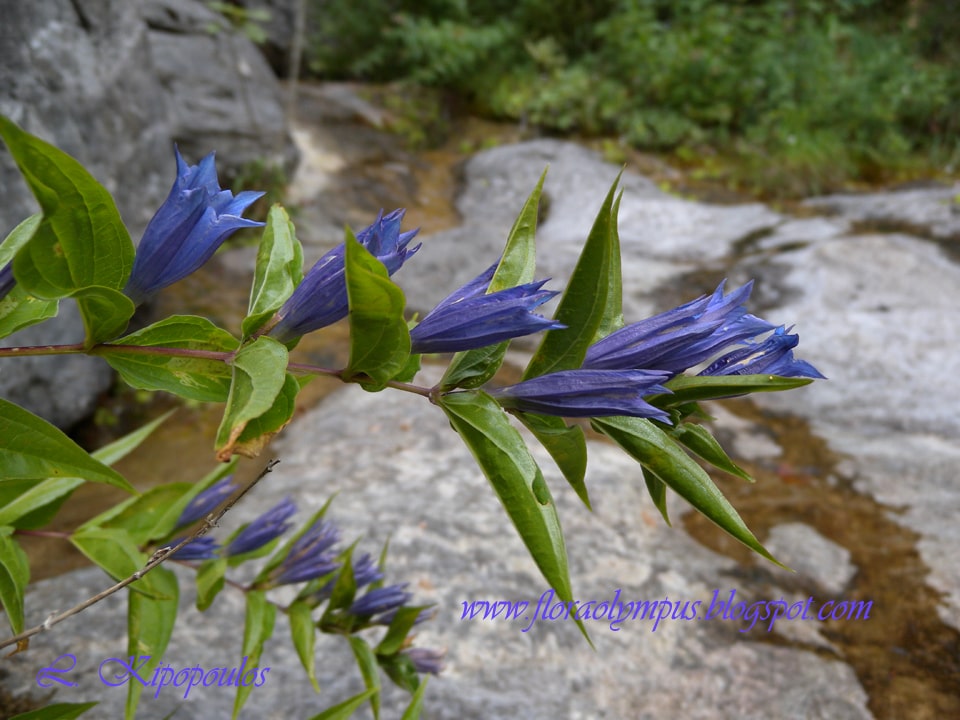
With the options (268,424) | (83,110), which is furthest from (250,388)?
(83,110)

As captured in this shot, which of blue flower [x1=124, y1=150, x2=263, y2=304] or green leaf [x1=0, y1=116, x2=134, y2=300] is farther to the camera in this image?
blue flower [x1=124, y1=150, x2=263, y2=304]

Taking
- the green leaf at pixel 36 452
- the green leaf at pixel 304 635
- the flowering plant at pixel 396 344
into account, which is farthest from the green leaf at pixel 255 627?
the green leaf at pixel 36 452

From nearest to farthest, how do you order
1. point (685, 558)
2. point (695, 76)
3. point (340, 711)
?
point (340, 711), point (685, 558), point (695, 76)

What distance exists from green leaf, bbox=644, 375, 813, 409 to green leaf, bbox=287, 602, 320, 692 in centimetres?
73

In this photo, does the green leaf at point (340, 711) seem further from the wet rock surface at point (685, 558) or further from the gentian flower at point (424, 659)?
the wet rock surface at point (685, 558)

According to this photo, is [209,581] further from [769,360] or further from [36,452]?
[769,360]

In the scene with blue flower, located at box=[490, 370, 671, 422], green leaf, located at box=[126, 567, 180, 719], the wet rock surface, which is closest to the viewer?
blue flower, located at box=[490, 370, 671, 422]

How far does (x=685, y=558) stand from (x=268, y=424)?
1998mm

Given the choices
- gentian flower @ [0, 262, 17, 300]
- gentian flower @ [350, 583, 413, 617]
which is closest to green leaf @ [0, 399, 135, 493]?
gentian flower @ [0, 262, 17, 300]

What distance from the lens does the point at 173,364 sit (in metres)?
0.69

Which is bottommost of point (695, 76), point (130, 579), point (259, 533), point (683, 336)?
point (695, 76)

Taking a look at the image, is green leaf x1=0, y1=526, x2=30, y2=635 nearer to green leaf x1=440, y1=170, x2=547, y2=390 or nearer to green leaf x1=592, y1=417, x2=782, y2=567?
green leaf x1=440, y1=170, x2=547, y2=390

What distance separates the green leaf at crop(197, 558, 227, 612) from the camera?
115 centimetres

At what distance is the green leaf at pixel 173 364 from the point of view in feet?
2.25
